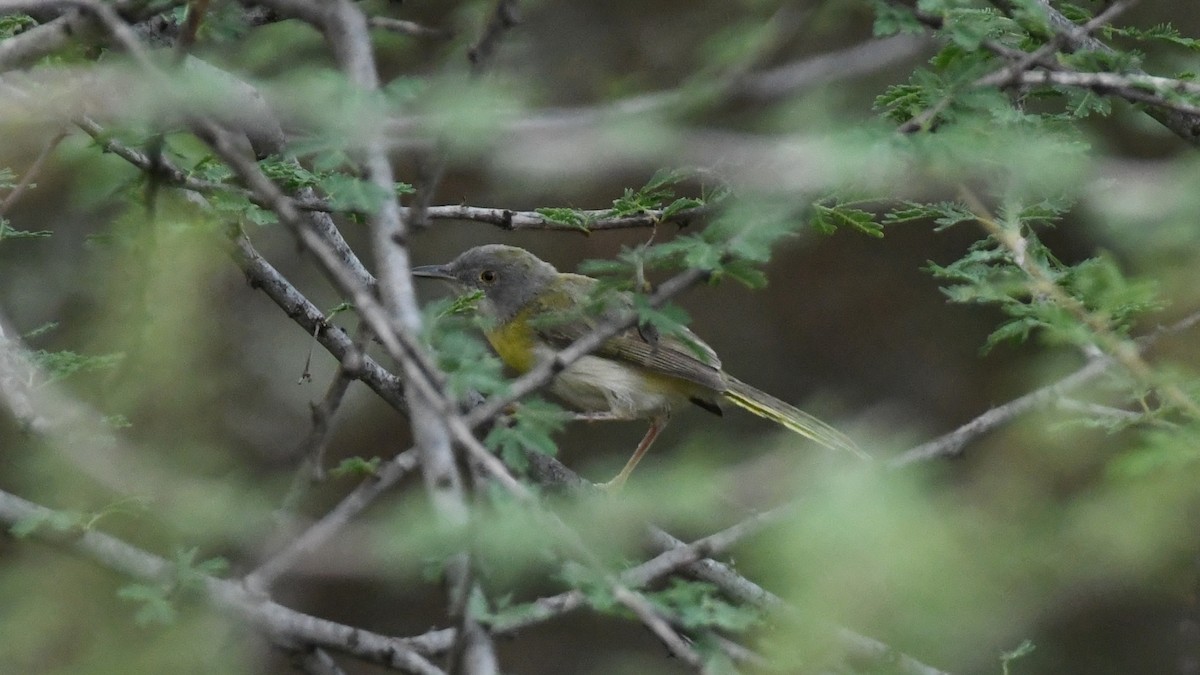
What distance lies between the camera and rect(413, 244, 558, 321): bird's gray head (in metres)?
6.94

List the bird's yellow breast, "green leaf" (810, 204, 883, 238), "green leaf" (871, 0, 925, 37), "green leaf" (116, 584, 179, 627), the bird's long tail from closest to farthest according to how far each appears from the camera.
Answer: "green leaf" (116, 584, 179, 627) < "green leaf" (871, 0, 925, 37) < "green leaf" (810, 204, 883, 238) < the bird's long tail < the bird's yellow breast

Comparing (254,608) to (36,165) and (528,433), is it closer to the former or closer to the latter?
(528,433)

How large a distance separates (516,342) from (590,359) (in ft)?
1.30

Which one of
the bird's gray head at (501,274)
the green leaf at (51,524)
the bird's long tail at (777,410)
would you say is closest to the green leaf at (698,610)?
the green leaf at (51,524)

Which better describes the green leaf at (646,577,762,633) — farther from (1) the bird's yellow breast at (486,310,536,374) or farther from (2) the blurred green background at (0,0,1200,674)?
(1) the bird's yellow breast at (486,310,536,374)

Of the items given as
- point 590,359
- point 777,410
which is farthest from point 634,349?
point 777,410

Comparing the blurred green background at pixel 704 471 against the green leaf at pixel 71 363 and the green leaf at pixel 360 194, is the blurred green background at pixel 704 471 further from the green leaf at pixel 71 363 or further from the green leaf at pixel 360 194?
the green leaf at pixel 360 194

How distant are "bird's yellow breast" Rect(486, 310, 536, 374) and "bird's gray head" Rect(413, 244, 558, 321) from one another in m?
0.19

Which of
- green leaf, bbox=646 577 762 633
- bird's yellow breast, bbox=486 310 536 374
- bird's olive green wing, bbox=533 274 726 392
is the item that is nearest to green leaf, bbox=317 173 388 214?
green leaf, bbox=646 577 762 633

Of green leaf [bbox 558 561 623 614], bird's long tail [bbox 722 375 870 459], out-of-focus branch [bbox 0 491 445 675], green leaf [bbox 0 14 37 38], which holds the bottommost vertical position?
bird's long tail [bbox 722 375 870 459]

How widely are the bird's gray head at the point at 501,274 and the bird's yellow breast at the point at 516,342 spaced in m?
0.19

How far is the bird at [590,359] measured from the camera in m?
6.39

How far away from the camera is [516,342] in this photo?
6664mm

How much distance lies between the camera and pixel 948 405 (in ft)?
32.8
